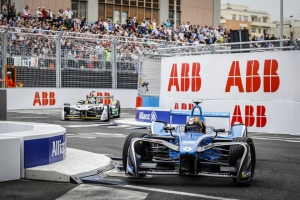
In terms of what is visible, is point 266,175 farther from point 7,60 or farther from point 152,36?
point 152,36

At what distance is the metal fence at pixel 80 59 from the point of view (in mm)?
25453

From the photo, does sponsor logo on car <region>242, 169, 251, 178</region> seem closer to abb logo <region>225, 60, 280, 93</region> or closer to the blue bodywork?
the blue bodywork

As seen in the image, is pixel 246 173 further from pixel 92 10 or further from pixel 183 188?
pixel 92 10

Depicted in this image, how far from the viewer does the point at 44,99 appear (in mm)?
29562

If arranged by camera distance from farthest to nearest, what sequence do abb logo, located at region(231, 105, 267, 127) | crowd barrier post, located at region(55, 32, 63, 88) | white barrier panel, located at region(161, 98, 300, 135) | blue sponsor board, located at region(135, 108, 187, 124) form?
crowd barrier post, located at region(55, 32, 63, 88) < blue sponsor board, located at region(135, 108, 187, 124) < abb logo, located at region(231, 105, 267, 127) < white barrier panel, located at region(161, 98, 300, 135)

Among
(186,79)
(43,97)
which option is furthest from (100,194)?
(43,97)

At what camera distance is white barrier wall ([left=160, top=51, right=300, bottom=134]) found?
1900 cm

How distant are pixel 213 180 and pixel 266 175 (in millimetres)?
1053

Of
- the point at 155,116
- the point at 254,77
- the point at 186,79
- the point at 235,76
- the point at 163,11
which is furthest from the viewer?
the point at 163,11

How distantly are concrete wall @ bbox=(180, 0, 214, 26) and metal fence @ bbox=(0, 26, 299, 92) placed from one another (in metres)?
18.6

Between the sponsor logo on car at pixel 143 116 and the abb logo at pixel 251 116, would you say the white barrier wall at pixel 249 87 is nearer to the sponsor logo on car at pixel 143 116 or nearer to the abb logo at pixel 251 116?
the abb logo at pixel 251 116

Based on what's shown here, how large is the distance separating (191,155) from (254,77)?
37.5 feet

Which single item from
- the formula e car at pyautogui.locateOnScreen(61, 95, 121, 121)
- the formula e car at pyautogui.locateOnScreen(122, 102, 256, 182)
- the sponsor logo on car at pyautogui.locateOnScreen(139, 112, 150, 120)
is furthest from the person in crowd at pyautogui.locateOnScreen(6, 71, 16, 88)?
the formula e car at pyautogui.locateOnScreen(122, 102, 256, 182)

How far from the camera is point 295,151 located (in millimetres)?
13984
